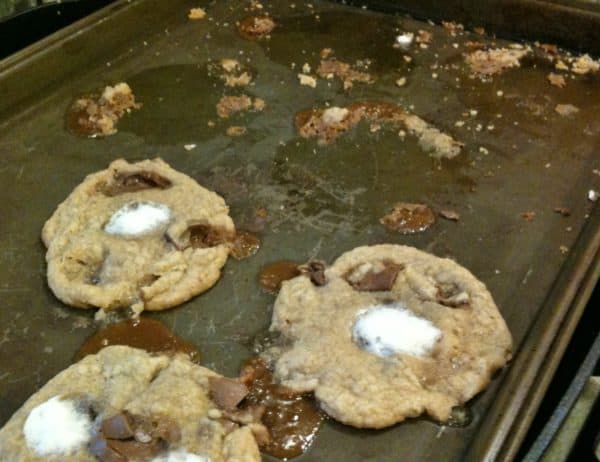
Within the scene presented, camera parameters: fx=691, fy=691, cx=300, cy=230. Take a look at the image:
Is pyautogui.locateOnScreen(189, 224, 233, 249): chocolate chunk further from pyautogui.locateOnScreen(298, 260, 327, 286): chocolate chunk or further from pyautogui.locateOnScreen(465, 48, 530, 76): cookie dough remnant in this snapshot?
pyautogui.locateOnScreen(465, 48, 530, 76): cookie dough remnant

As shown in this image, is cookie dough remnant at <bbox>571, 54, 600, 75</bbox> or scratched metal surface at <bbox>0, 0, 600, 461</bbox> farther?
cookie dough remnant at <bbox>571, 54, 600, 75</bbox>

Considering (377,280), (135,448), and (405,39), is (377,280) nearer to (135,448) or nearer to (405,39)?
(135,448)

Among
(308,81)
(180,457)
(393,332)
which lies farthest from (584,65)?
(180,457)

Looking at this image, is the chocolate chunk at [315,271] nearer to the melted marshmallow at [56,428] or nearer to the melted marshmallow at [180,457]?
the melted marshmallow at [180,457]

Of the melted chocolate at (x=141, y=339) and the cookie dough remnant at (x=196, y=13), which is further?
the cookie dough remnant at (x=196, y=13)

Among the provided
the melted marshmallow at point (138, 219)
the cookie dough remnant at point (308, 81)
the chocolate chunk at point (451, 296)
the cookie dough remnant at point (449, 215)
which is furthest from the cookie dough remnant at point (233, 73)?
the chocolate chunk at point (451, 296)

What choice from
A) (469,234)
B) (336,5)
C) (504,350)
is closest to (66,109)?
(336,5)

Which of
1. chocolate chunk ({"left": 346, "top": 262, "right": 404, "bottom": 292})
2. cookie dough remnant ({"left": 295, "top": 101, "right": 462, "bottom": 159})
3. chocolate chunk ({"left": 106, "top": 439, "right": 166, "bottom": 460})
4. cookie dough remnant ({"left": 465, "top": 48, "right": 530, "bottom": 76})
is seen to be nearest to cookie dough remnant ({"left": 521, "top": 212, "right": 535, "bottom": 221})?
cookie dough remnant ({"left": 295, "top": 101, "right": 462, "bottom": 159})
